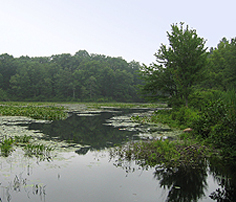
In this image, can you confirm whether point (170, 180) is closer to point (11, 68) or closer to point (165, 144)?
point (165, 144)

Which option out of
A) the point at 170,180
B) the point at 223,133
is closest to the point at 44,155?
the point at 170,180

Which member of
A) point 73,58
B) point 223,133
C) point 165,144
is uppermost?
point 73,58

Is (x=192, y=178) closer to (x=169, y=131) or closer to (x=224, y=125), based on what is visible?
(x=224, y=125)

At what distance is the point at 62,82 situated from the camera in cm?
8031

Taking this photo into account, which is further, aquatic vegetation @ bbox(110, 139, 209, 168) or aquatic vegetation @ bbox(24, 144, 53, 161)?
aquatic vegetation @ bbox(24, 144, 53, 161)

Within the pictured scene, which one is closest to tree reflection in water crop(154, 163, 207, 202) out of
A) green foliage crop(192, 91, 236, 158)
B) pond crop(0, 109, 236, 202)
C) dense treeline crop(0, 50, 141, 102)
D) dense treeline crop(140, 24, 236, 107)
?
pond crop(0, 109, 236, 202)

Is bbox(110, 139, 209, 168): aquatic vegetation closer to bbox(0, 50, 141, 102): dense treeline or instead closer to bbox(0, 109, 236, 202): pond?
bbox(0, 109, 236, 202): pond

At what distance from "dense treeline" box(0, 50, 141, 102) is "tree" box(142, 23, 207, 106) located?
190 feet

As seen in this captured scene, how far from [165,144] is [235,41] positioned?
117 feet

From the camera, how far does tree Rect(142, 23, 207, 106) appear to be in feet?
57.5

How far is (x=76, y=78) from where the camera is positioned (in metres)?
82.5

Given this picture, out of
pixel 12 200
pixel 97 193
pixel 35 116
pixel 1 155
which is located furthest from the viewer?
pixel 35 116

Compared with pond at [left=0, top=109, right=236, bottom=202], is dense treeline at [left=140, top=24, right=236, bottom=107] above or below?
above

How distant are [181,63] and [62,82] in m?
67.6
